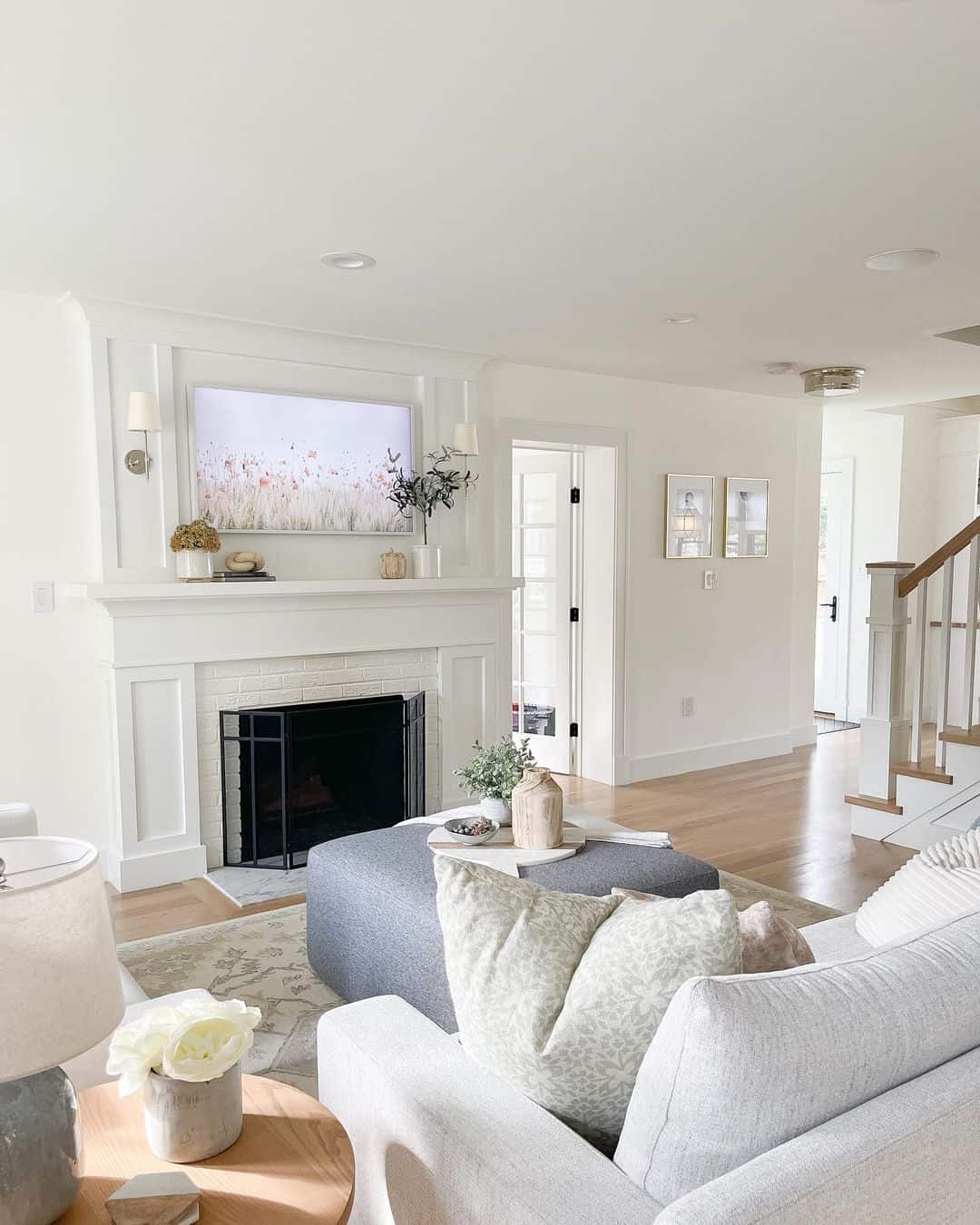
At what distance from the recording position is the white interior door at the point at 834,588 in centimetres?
765

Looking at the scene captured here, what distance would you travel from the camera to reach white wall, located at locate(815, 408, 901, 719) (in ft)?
23.9

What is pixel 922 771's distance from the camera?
4.45m

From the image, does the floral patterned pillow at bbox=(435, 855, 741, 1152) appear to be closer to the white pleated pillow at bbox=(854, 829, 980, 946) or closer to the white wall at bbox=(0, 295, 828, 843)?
the white pleated pillow at bbox=(854, 829, 980, 946)

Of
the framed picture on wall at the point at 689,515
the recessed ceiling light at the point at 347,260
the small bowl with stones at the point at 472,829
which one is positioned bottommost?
the small bowl with stones at the point at 472,829

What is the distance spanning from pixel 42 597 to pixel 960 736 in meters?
4.03

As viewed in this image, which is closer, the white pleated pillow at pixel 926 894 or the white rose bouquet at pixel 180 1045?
the white rose bouquet at pixel 180 1045

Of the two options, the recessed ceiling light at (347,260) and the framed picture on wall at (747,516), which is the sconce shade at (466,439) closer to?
the recessed ceiling light at (347,260)

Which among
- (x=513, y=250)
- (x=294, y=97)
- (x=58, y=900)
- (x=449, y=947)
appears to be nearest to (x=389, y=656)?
(x=513, y=250)

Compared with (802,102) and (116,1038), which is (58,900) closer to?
(116,1038)

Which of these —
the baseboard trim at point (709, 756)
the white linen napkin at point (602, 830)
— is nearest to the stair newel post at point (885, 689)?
the baseboard trim at point (709, 756)

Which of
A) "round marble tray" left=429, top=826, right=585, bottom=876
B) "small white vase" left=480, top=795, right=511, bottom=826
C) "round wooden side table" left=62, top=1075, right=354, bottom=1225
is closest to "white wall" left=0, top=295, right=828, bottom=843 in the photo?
"small white vase" left=480, top=795, right=511, bottom=826

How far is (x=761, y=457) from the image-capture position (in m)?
6.18

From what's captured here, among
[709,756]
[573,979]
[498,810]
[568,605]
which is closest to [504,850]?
[498,810]

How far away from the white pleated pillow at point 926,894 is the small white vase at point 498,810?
1184 mm
